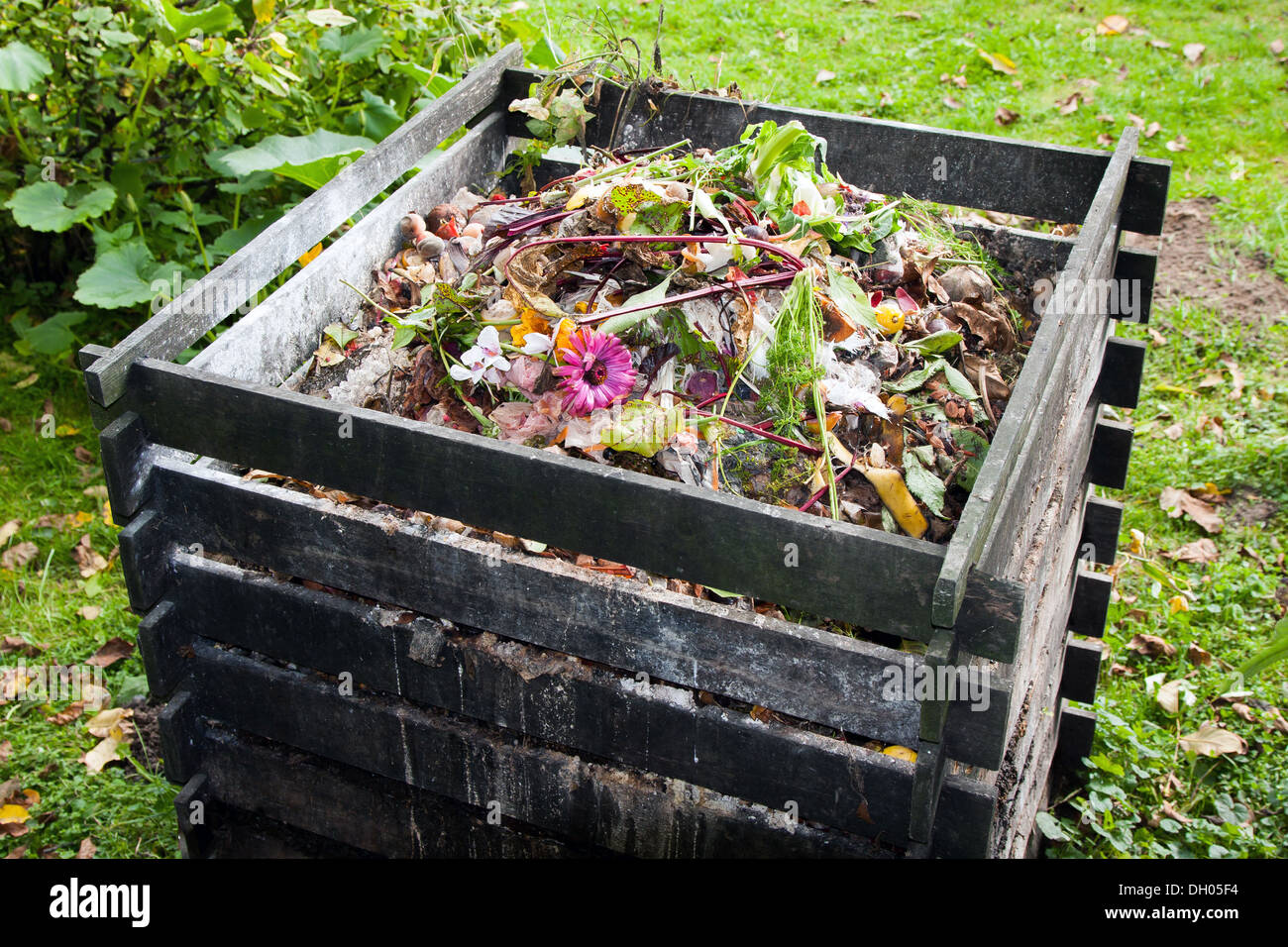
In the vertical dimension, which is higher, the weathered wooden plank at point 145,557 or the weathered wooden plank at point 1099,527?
the weathered wooden plank at point 145,557

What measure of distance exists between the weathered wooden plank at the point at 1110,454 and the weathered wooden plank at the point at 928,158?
1.85 feet

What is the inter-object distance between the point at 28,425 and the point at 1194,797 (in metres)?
4.17

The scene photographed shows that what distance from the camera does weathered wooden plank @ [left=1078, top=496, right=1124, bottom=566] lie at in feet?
11.7

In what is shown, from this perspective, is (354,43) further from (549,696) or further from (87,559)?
(549,696)

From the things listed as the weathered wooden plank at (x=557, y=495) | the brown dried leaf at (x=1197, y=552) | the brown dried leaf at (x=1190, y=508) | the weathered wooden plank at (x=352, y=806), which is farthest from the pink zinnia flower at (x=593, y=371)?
the brown dried leaf at (x=1190, y=508)

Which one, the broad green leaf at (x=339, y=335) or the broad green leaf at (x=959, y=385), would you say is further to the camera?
the broad green leaf at (x=339, y=335)

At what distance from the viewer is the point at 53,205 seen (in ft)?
14.0

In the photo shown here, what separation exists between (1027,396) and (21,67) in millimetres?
3576

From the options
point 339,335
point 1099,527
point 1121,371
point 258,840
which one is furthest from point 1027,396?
point 258,840

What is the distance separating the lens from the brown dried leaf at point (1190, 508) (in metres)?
4.36

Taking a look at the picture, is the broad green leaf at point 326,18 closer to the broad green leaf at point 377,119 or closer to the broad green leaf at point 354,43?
the broad green leaf at point 354,43
